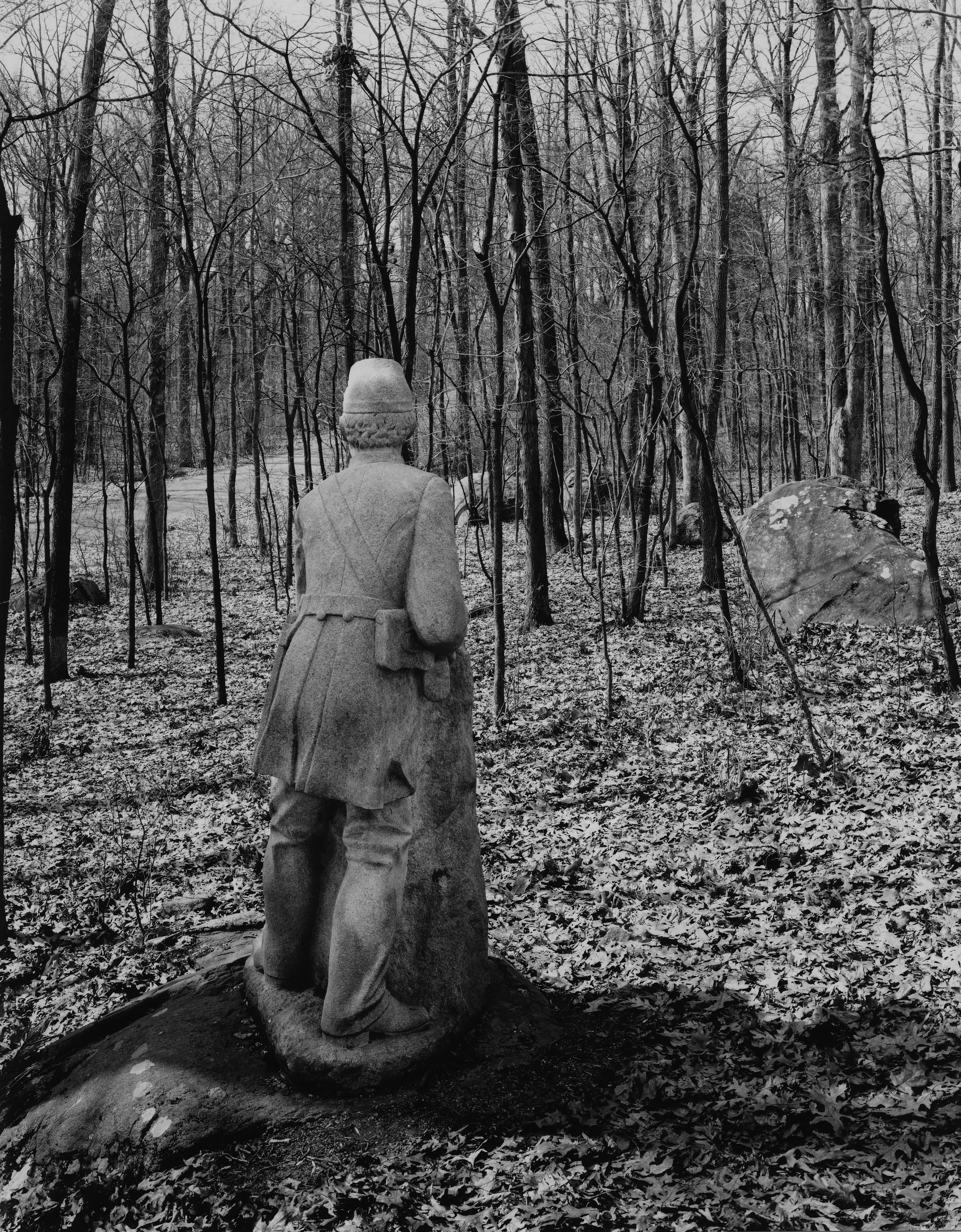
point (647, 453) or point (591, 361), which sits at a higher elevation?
point (591, 361)

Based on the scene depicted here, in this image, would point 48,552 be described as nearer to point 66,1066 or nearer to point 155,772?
point 155,772

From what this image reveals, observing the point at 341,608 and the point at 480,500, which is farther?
the point at 480,500

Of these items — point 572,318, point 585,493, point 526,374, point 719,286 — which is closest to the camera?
point 719,286

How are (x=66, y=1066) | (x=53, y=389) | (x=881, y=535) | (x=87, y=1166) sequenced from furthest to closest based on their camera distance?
(x=53, y=389)
(x=881, y=535)
(x=66, y=1066)
(x=87, y=1166)

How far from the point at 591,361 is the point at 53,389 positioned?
15645 mm

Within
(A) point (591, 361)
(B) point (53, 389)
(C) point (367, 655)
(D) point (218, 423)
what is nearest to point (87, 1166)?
(C) point (367, 655)

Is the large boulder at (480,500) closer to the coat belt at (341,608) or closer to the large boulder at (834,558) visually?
the large boulder at (834,558)

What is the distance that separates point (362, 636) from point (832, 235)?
47.1 feet

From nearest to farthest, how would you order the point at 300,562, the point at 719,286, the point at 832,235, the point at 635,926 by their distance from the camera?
the point at 300,562
the point at 635,926
the point at 719,286
the point at 832,235

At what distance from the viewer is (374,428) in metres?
3.71

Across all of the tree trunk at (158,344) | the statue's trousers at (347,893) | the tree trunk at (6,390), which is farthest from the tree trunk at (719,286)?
the statue's trousers at (347,893)

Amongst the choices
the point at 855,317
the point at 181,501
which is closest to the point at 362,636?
the point at 855,317

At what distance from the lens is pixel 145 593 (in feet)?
Answer: 49.6

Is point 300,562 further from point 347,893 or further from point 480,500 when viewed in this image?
point 480,500
